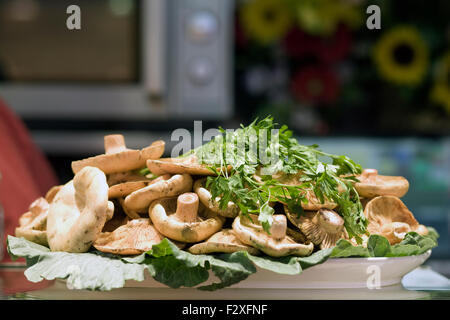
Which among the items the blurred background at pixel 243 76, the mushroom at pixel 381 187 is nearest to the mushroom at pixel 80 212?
the mushroom at pixel 381 187

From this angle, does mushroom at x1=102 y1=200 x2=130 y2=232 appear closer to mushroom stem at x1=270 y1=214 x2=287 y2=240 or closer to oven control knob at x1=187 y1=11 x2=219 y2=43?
mushroom stem at x1=270 y1=214 x2=287 y2=240

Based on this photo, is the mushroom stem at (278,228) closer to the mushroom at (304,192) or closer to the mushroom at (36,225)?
the mushroom at (304,192)

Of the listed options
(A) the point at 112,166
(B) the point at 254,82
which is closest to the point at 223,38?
(B) the point at 254,82

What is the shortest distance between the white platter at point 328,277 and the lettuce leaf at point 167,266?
1 centimetres

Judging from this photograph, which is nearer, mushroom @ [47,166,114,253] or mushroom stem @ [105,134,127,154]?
mushroom @ [47,166,114,253]

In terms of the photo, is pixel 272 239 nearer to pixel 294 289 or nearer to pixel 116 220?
pixel 294 289

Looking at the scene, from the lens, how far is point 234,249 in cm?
68

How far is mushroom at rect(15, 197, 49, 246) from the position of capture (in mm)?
798

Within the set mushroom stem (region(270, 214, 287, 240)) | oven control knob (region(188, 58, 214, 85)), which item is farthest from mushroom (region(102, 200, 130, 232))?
oven control knob (region(188, 58, 214, 85))

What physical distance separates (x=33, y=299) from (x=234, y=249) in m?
0.24

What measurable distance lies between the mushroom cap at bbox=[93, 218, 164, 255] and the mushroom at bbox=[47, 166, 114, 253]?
2 centimetres

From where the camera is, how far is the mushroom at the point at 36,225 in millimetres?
798

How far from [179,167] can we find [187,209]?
2.8 inches

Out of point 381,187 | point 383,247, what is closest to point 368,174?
point 381,187
